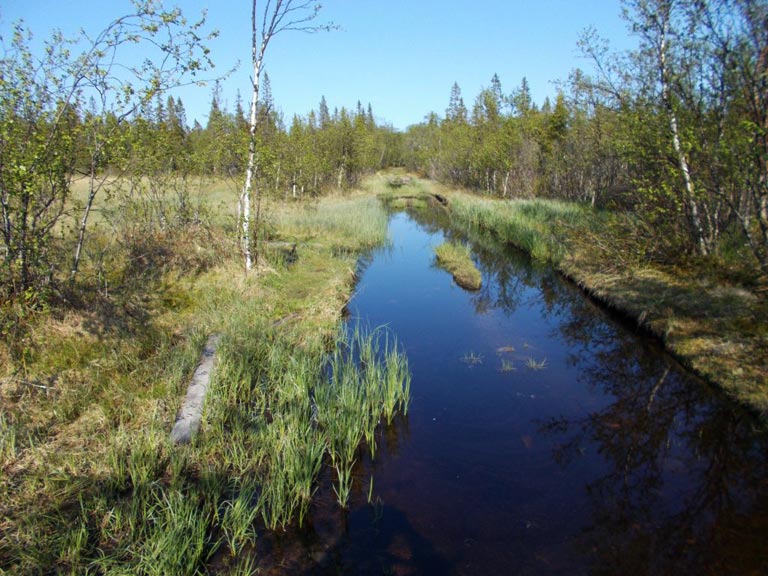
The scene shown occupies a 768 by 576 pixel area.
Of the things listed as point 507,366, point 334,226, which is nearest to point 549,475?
point 507,366

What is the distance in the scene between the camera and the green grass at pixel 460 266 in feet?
43.0

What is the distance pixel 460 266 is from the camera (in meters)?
14.3

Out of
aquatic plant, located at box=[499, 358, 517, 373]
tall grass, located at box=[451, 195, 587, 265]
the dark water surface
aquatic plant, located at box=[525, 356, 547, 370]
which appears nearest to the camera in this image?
the dark water surface

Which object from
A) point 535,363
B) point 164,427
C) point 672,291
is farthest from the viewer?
point 672,291

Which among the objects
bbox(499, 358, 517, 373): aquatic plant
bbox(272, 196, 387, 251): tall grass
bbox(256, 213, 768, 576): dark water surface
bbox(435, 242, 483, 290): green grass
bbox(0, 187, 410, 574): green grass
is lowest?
bbox(256, 213, 768, 576): dark water surface

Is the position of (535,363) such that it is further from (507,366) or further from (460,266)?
(460,266)

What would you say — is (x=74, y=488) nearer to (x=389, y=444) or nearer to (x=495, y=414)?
(x=389, y=444)

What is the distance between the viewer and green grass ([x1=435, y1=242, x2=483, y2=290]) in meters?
13.1

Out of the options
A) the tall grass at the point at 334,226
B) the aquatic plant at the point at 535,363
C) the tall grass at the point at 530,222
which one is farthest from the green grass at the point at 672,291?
the tall grass at the point at 334,226

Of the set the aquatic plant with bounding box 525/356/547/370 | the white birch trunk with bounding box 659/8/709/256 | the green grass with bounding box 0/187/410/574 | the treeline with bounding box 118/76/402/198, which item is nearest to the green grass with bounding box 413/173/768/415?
the white birch trunk with bounding box 659/8/709/256

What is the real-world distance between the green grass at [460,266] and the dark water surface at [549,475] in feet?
13.3

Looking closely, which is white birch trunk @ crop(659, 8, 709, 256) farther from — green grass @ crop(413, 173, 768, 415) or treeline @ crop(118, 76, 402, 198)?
treeline @ crop(118, 76, 402, 198)

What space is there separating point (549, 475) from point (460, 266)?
31.5 ft

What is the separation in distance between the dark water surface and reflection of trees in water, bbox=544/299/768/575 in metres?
0.02
